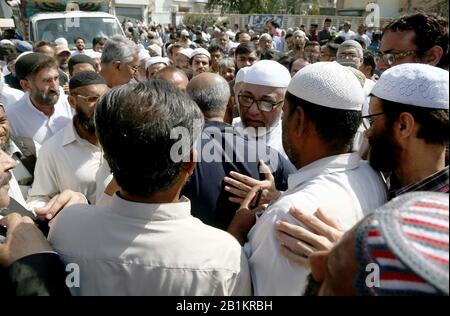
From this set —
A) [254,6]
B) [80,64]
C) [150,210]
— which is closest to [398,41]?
[150,210]

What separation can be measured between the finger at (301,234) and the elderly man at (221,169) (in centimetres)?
61

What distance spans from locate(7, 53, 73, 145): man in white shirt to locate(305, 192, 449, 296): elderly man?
133 inches

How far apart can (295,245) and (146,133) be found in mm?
584

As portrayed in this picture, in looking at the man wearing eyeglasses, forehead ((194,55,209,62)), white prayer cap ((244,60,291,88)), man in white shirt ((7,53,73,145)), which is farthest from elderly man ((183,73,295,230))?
forehead ((194,55,209,62))

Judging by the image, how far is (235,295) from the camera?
1.33 metres

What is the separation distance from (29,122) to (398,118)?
326 centimetres

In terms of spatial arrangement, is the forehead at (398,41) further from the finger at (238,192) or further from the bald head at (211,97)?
the finger at (238,192)

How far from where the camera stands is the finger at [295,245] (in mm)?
1313

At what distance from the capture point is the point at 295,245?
4.41ft

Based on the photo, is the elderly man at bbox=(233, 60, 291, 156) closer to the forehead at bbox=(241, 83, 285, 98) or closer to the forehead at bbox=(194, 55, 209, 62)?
the forehead at bbox=(241, 83, 285, 98)

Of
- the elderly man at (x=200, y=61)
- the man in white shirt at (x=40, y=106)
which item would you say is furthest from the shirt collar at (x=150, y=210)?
the elderly man at (x=200, y=61)

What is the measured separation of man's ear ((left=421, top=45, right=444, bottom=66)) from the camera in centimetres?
278
